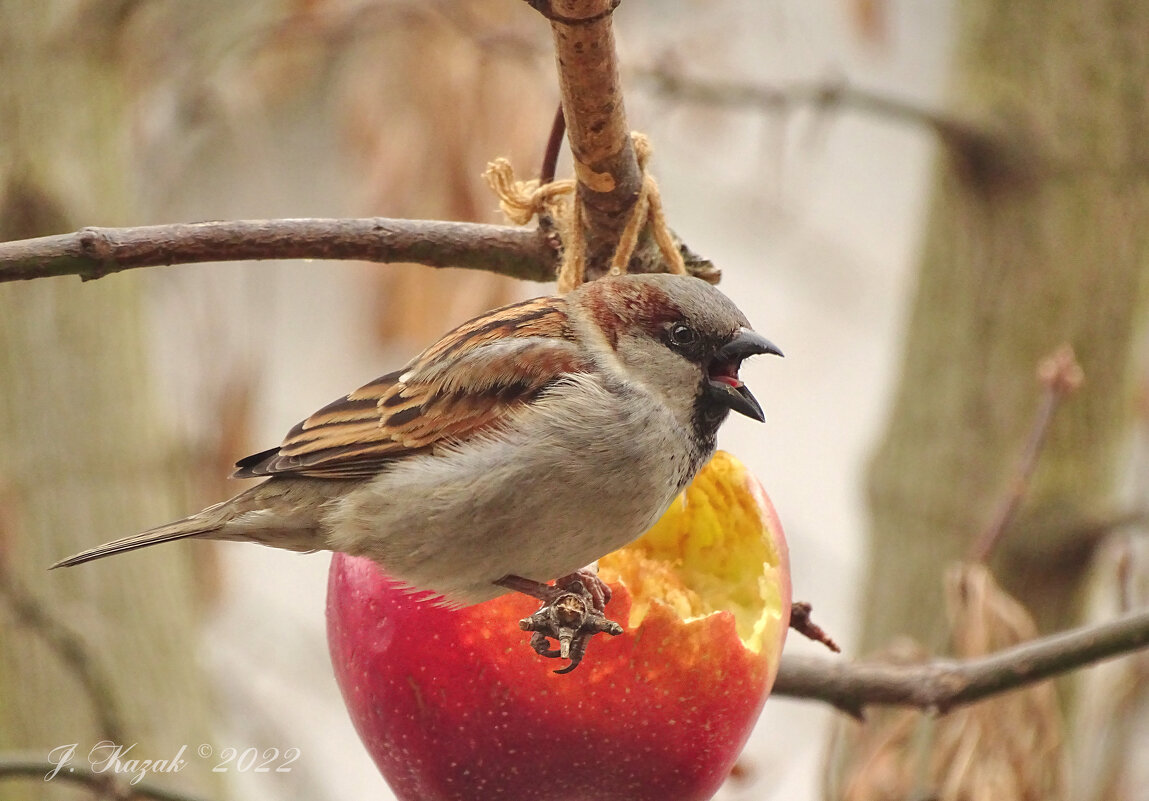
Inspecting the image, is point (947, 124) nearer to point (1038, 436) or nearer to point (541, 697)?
point (1038, 436)

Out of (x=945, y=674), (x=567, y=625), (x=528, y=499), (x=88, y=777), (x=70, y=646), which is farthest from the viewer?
(x=70, y=646)

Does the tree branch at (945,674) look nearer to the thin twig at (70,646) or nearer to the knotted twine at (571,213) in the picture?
the knotted twine at (571,213)

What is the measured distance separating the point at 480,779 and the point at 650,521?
0.39m

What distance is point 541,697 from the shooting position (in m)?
1.47

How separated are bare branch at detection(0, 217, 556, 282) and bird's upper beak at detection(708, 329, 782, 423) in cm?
25

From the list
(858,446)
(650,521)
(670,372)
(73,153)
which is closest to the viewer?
(650,521)

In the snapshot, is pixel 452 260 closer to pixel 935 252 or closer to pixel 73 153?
pixel 73 153

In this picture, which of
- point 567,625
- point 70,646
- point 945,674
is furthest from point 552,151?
point 70,646

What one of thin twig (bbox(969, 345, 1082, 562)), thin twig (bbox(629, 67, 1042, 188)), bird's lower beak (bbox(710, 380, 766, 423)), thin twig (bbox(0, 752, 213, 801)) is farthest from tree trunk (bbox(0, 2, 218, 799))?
thin twig (bbox(969, 345, 1082, 562))

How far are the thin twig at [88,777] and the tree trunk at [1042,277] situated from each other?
1.80 meters

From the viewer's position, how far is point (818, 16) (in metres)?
7.40

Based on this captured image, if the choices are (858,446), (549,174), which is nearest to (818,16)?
(858,446)

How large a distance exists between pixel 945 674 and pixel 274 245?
1.15m

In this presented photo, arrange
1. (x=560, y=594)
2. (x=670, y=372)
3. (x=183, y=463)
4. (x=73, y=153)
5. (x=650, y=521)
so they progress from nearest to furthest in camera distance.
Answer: (x=560, y=594)
(x=650, y=521)
(x=670, y=372)
(x=73, y=153)
(x=183, y=463)
